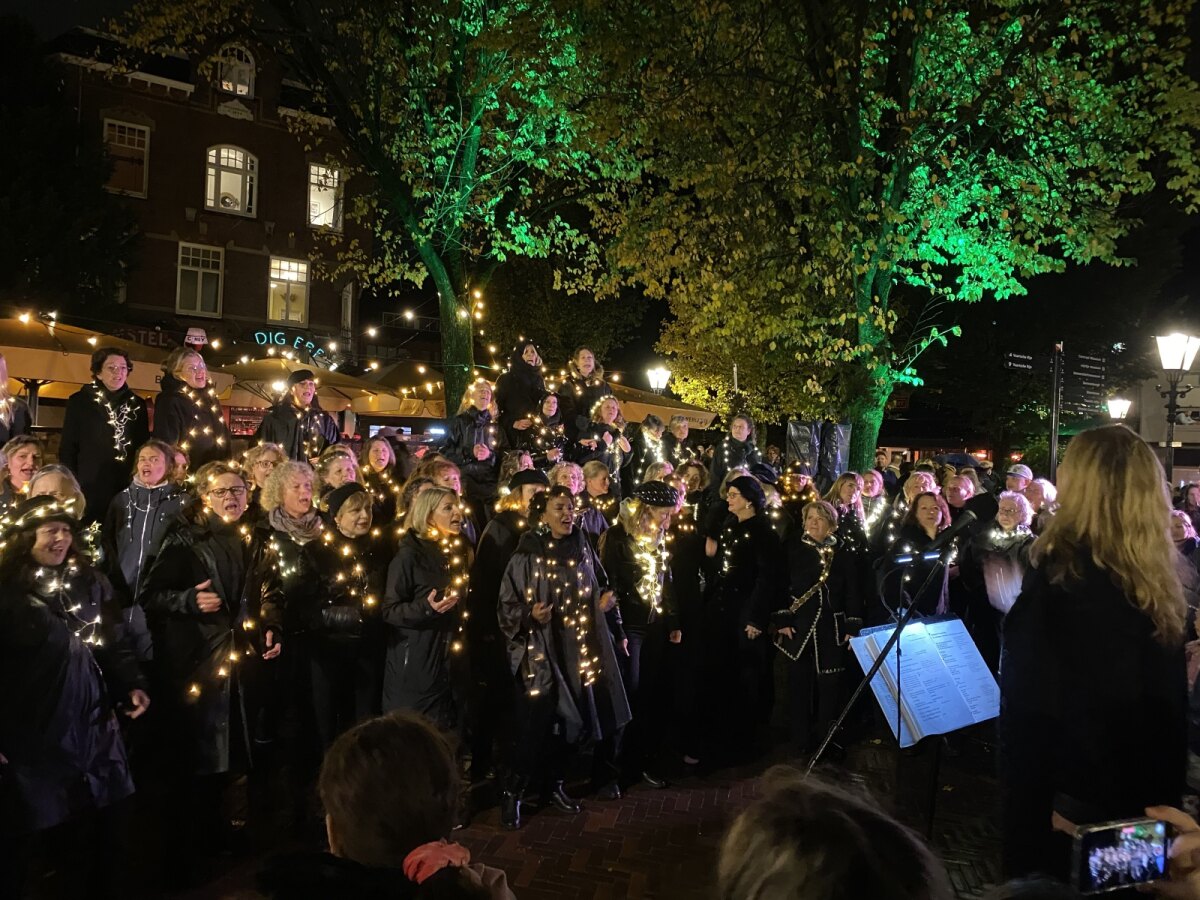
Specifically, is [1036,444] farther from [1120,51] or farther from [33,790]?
[33,790]

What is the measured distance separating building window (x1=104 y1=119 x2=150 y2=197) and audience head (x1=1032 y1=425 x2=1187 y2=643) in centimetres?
2757

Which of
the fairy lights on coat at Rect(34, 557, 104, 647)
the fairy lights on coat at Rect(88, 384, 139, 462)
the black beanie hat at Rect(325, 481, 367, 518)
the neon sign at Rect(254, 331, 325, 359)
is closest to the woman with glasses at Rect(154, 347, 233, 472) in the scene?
the fairy lights on coat at Rect(88, 384, 139, 462)

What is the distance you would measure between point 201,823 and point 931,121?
526 inches

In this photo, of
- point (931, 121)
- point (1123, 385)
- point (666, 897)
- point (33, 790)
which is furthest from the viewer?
point (1123, 385)

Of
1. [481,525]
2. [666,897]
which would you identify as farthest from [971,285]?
[666,897]

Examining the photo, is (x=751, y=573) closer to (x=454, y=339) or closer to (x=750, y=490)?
(x=750, y=490)

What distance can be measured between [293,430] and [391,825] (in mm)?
7300

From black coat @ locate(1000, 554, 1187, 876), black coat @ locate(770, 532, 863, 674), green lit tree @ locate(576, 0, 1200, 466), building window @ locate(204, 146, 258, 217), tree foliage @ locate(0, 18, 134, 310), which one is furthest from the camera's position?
building window @ locate(204, 146, 258, 217)

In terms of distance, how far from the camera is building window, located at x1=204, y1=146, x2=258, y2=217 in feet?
85.6

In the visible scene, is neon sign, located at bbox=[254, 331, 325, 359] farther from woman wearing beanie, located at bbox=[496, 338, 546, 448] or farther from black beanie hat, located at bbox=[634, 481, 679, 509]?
black beanie hat, located at bbox=[634, 481, 679, 509]

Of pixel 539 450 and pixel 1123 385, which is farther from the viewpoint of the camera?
pixel 1123 385

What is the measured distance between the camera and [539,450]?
961 cm

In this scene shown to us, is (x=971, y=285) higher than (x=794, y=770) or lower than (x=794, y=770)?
higher

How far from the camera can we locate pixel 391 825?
5.83ft
